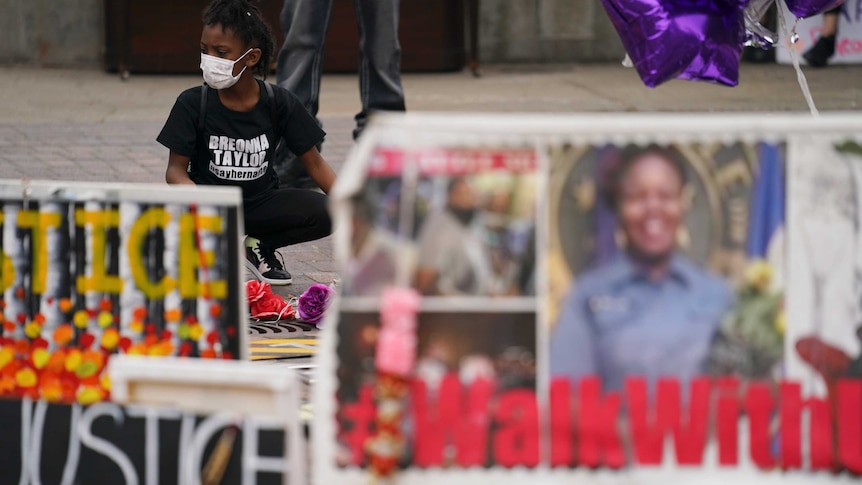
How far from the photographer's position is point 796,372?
2.55m

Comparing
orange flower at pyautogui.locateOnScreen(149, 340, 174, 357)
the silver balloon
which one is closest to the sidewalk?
the silver balloon

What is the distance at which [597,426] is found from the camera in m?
2.54

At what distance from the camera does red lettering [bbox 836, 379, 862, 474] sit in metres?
2.56

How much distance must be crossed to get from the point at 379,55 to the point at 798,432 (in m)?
4.63

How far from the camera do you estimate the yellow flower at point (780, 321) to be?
8.36 ft

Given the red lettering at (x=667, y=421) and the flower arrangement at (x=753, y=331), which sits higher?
the flower arrangement at (x=753, y=331)

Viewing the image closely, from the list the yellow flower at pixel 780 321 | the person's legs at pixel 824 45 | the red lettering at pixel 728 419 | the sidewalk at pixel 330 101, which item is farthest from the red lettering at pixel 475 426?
the person's legs at pixel 824 45

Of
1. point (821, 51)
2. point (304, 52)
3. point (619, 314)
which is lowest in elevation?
point (619, 314)

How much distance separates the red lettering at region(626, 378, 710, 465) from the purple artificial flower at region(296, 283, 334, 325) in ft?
7.44

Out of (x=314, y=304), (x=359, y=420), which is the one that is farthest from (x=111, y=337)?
(x=314, y=304)

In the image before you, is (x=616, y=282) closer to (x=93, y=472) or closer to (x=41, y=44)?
(x=93, y=472)

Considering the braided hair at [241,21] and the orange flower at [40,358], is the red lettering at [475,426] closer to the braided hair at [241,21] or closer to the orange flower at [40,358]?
the orange flower at [40,358]

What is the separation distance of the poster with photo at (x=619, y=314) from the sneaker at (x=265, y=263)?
9.00 feet

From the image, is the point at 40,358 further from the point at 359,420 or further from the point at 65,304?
the point at 359,420
